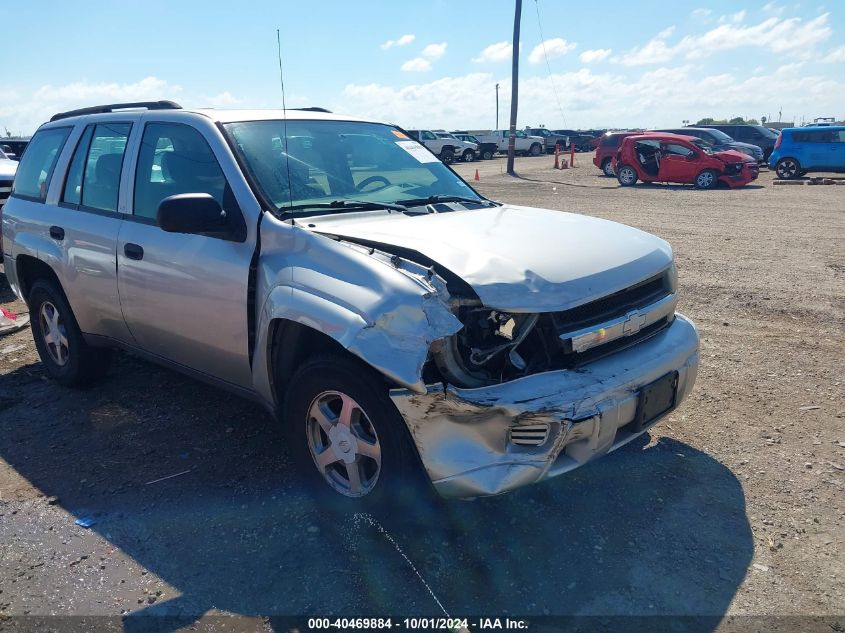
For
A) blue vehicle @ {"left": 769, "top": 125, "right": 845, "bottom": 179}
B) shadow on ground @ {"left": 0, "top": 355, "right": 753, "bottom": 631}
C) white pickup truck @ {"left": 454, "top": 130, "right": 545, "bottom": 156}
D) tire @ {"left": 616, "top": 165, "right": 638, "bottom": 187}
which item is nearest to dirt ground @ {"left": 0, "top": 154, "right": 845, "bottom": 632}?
shadow on ground @ {"left": 0, "top": 355, "right": 753, "bottom": 631}

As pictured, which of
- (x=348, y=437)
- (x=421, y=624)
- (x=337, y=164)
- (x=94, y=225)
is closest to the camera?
(x=421, y=624)

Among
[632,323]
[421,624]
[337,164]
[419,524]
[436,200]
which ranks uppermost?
[337,164]

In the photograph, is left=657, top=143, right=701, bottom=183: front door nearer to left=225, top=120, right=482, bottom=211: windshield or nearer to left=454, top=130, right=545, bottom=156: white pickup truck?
left=225, top=120, right=482, bottom=211: windshield

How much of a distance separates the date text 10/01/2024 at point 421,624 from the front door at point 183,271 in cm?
137

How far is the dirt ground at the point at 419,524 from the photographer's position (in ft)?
9.22

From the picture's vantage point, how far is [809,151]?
2170cm

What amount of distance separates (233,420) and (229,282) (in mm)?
1348

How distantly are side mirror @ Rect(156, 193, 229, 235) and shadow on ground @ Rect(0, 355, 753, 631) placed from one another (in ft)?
4.57

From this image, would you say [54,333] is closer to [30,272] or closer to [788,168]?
[30,272]

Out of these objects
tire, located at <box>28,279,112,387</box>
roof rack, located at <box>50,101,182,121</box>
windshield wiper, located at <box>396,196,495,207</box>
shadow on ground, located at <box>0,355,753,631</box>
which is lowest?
shadow on ground, located at <box>0,355,753,631</box>

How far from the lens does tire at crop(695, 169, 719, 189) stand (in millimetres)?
19516

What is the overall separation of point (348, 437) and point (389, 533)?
0.50 metres

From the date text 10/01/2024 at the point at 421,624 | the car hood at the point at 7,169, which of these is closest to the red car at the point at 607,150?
the car hood at the point at 7,169

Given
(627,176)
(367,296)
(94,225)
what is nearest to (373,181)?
(367,296)
